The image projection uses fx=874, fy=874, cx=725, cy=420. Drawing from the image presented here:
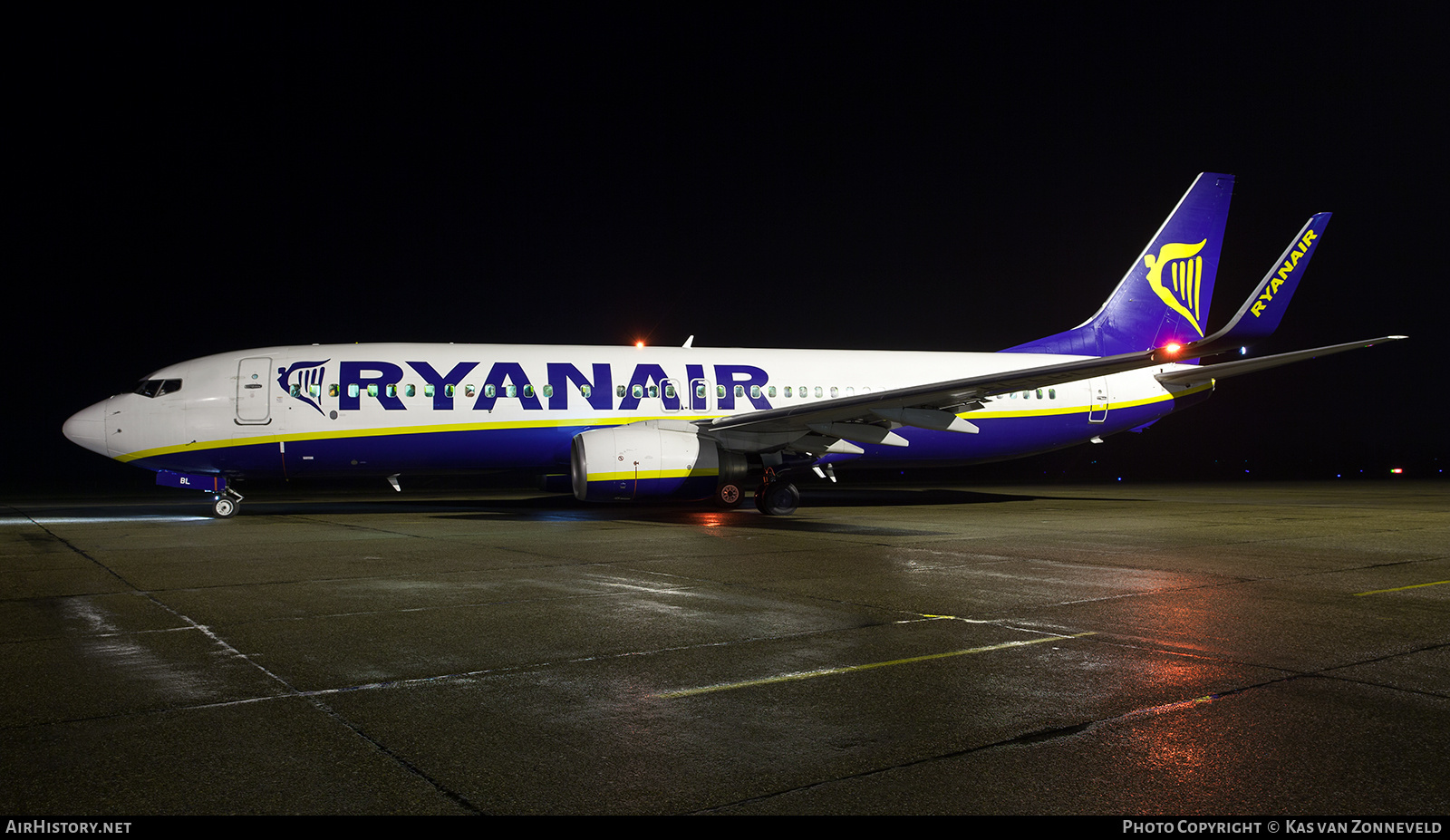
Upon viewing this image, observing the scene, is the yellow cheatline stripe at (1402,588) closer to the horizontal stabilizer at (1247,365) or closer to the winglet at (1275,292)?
the horizontal stabilizer at (1247,365)

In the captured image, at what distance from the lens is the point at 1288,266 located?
62.8 feet

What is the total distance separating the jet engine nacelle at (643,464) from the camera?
14938 mm

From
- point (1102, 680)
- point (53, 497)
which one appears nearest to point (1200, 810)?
point (1102, 680)

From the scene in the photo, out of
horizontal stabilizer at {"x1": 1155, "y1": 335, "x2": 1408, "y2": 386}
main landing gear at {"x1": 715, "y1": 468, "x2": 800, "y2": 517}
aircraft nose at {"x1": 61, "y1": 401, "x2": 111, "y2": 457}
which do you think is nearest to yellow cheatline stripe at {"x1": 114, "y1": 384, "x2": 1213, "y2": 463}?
aircraft nose at {"x1": 61, "y1": 401, "x2": 111, "y2": 457}

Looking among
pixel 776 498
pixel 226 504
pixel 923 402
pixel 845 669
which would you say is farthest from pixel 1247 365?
pixel 226 504

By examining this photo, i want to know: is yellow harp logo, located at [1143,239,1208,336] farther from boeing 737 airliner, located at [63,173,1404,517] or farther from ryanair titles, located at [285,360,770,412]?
ryanair titles, located at [285,360,770,412]

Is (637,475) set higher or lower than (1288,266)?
lower

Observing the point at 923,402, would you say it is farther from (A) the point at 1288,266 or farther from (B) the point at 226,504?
(B) the point at 226,504

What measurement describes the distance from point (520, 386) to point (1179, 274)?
16.8m

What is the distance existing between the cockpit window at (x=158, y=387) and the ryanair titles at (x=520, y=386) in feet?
6.14

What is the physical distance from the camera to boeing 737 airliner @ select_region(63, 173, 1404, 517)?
15.2 metres
